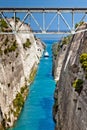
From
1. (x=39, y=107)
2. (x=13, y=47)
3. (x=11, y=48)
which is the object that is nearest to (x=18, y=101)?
(x=39, y=107)

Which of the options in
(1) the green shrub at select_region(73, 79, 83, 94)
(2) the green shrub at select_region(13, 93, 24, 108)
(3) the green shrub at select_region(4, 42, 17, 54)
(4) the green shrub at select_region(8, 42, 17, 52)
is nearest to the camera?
(1) the green shrub at select_region(73, 79, 83, 94)

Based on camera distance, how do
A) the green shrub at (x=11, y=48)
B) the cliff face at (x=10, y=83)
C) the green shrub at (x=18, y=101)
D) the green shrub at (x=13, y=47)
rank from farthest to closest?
1. the green shrub at (x=13, y=47)
2. the green shrub at (x=11, y=48)
3. the green shrub at (x=18, y=101)
4. the cliff face at (x=10, y=83)

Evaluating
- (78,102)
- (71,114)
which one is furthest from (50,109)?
(78,102)

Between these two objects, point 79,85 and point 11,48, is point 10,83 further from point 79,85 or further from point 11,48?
point 79,85

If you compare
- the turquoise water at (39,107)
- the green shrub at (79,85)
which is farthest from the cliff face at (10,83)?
the green shrub at (79,85)

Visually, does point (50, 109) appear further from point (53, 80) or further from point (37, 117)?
point (53, 80)

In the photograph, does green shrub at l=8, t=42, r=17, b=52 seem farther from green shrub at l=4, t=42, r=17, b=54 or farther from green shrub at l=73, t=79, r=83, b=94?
green shrub at l=73, t=79, r=83, b=94

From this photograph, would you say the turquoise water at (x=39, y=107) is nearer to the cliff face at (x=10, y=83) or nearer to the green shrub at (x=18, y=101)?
the green shrub at (x=18, y=101)

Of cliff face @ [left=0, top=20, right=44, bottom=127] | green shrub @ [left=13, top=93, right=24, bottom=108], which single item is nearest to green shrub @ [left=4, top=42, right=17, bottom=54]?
cliff face @ [left=0, top=20, right=44, bottom=127]
